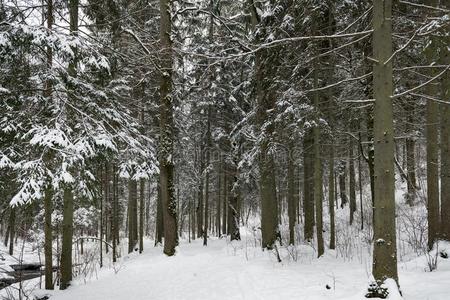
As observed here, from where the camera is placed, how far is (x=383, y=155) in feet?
16.8

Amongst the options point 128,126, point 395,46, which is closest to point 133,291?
point 128,126

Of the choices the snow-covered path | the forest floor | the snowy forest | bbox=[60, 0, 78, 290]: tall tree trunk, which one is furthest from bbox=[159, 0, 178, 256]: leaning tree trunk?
bbox=[60, 0, 78, 290]: tall tree trunk

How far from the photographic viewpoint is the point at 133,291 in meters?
7.95

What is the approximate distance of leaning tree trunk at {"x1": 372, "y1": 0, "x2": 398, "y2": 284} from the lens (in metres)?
5.01

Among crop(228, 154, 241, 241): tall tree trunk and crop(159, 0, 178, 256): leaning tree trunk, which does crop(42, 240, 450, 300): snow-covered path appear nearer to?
crop(159, 0, 178, 256): leaning tree trunk

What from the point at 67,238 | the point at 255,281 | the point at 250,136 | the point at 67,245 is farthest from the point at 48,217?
the point at 250,136

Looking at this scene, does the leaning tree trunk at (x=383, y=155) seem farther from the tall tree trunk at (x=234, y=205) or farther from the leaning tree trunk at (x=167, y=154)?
the tall tree trunk at (x=234, y=205)

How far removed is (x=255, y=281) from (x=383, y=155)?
407 cm

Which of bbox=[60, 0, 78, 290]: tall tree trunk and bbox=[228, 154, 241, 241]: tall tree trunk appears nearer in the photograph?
bbox=[60, 0, 78, 290]: tall tree trunk

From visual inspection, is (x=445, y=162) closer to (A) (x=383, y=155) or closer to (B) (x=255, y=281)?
(A) (x=383, y=155)

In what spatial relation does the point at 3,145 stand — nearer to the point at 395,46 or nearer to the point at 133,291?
the point at 133,291

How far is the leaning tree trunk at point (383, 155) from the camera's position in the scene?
5012mm

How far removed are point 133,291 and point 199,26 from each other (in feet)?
44.8

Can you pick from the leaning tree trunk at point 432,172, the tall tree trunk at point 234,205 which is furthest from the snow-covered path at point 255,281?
the tall tree trunk at point 234,205
